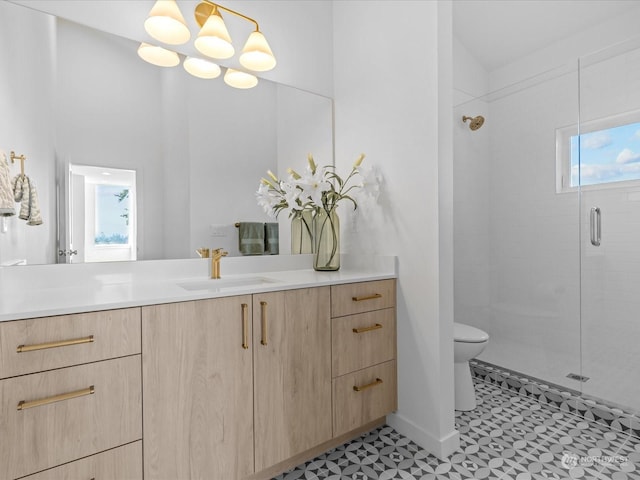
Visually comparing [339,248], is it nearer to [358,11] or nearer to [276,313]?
[276,313]

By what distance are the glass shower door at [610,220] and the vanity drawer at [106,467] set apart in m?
2.38

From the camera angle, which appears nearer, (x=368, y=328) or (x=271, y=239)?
(x=368, y=328)

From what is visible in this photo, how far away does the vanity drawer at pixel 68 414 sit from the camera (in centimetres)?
91

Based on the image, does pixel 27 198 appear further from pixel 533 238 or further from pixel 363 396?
pixel 533 238

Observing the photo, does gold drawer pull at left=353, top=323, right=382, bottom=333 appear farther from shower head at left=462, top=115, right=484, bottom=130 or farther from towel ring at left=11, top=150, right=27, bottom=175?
shower head at left=462, top=115, right=484, bottom=130

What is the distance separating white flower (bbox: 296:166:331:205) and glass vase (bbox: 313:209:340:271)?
0.11 meters

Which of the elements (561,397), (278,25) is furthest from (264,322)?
(561,397)

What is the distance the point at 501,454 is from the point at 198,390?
4.66ft

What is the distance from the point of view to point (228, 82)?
1.87 metres

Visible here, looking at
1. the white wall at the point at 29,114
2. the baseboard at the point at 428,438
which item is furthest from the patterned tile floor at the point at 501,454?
the white wall at the point at 29,114

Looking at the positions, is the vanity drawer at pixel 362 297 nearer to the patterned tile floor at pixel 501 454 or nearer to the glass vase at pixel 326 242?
the glass vase at pixel 326 242

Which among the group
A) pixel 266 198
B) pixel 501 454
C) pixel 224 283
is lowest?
pixel 501 454

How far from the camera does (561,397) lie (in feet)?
6.79

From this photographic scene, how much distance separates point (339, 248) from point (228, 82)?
1.14 meters
